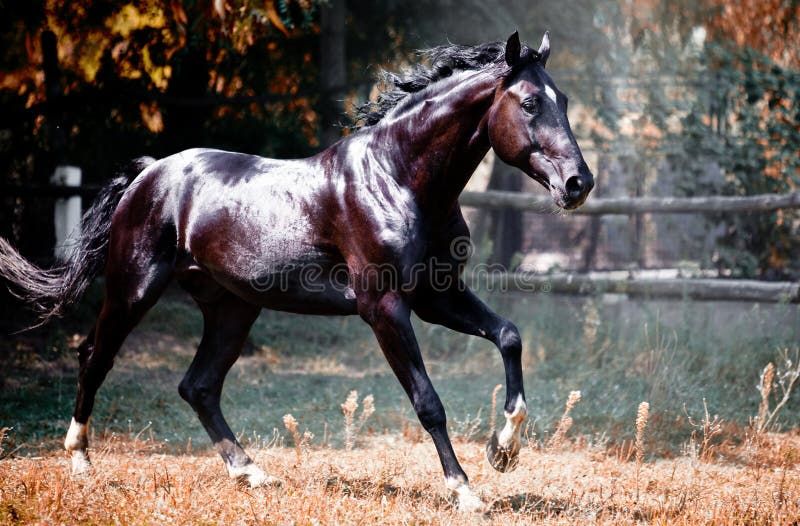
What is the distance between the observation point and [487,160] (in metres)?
11.6

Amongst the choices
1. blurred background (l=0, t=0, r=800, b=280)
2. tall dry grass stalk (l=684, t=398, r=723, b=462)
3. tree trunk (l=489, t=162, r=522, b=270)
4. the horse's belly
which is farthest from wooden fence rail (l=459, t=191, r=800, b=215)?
the horse's belly

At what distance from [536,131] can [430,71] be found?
812mm

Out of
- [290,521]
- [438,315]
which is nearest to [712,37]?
[438,315]

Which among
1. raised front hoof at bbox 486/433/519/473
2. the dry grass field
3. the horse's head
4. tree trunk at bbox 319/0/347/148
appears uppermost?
tree trunk at bbox 319/0/347/148

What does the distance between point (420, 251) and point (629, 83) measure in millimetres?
6933

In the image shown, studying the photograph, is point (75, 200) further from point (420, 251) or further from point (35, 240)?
point (420, 251)

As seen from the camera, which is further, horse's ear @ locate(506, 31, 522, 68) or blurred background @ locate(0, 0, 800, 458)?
→ blurred background @ locate(0, 0, 800, 458)

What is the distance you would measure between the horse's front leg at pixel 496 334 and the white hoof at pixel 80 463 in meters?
2.08

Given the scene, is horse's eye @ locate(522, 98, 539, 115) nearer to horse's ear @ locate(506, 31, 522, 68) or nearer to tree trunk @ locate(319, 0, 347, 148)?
horse's ear @ locate(506, 31, 522, 68)

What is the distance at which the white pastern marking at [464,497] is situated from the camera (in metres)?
3.75

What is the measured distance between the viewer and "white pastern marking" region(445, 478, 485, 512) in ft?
12.3

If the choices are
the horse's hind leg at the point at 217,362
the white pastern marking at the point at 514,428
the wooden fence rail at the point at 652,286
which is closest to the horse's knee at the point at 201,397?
the horse's hind leg at the point at 217,362

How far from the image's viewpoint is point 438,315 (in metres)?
4.20

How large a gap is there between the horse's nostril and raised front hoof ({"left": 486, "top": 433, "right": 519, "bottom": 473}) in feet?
Result: 3.98
